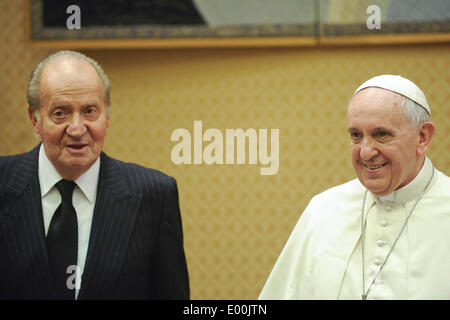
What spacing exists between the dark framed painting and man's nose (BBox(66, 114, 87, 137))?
2.28 meters

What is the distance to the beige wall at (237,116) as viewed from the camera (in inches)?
189

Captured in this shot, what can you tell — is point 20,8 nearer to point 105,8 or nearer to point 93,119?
point 105,8

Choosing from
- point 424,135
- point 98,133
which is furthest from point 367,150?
point 98,133

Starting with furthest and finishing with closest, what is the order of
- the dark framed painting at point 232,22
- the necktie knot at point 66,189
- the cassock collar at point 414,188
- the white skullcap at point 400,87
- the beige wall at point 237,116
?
1. the beige wall at point 237,116
2. the dark framed painting at point 232,22
3. the cassock collar at point 414,188
4. the white skullcap at point 400,87
5. the necktie knot at point 66,189

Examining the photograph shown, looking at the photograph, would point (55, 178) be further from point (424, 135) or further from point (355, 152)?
point (424, 135)

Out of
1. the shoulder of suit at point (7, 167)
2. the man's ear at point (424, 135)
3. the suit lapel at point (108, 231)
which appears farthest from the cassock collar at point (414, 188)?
the shoulder of suit at point (7, 167)

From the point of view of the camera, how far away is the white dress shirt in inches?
104

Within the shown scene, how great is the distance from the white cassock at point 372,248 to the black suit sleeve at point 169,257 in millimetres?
630

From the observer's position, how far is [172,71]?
4949mm

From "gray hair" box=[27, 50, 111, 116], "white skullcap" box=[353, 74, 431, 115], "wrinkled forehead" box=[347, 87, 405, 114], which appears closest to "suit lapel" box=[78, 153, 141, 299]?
"gray hair" box=[27, 50, 111, 116]

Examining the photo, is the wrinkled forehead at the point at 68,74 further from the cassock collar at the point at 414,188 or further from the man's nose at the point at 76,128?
the cassock collar at the point at 414,188

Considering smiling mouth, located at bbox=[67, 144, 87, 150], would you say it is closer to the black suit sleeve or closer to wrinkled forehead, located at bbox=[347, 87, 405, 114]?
the black suit sleeve
